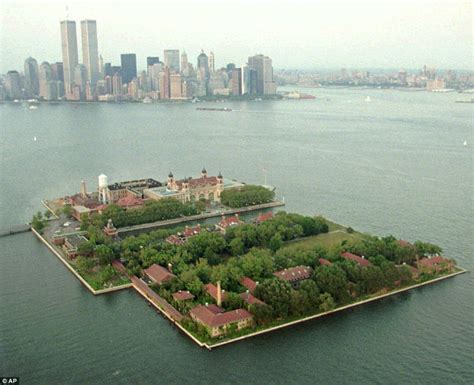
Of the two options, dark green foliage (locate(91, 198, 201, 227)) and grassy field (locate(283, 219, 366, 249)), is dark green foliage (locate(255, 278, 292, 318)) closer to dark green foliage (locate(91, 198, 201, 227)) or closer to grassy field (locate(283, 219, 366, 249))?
grassy field (locate(283, 219, 366, 249))

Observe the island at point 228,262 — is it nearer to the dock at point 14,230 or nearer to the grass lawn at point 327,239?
the grass lawn at point 327,239

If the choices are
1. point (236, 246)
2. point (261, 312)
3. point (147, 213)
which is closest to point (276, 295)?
point (261, 312)

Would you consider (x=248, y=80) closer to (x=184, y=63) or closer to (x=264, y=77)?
(x=264, y=77)

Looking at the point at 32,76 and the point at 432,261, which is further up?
the point at 32,76

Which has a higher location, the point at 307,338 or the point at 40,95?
the point at 40,95

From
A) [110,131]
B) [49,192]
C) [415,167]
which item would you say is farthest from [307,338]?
[110,131]

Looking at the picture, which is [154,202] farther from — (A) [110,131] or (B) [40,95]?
(B) [40,95]
